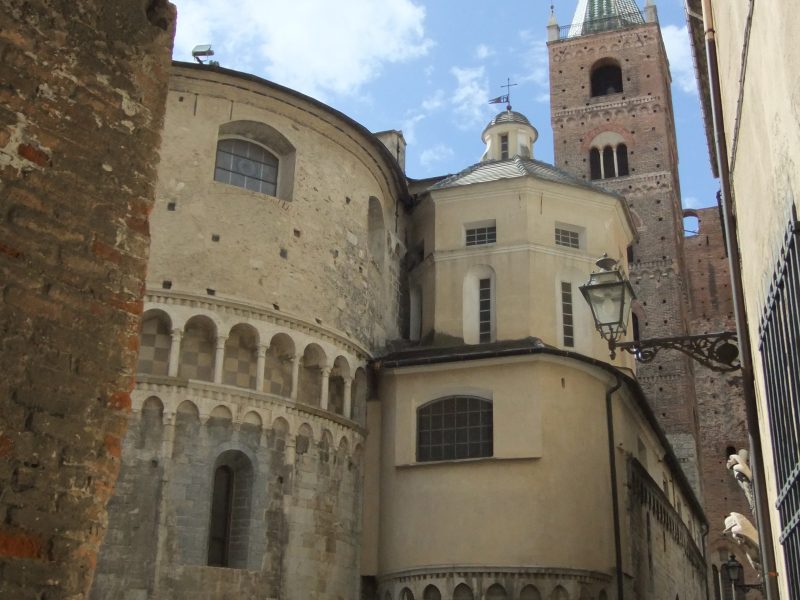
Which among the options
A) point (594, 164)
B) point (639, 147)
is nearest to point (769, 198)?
point (639, 147)

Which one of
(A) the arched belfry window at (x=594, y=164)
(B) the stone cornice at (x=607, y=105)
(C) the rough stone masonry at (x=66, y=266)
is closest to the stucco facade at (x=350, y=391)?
(C) the rough stone masonry at (x=66, y=266)

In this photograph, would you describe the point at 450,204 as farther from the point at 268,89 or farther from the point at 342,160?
the point at 268,89

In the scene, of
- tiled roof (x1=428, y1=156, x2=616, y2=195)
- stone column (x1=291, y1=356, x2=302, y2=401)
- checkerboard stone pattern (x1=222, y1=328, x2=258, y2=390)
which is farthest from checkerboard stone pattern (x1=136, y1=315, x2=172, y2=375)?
tiled roof (x1=428, y1=156, x2=616, y2=195)

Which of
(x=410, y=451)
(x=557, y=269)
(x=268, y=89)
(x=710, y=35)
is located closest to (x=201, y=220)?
(x=268, y=89)

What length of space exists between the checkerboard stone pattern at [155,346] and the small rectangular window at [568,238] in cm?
951

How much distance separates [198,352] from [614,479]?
27.5 ft

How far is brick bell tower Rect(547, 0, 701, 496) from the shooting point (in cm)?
4112

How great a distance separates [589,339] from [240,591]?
30.5ft

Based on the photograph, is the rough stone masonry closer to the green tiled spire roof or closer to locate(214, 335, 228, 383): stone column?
locate(214, 335, 228, 383): stone column

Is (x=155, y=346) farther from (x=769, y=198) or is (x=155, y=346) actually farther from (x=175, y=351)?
(x=769, y=198)

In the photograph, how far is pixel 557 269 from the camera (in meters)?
22.4

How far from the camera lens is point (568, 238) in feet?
76.3

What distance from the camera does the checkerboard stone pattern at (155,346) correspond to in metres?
17.3

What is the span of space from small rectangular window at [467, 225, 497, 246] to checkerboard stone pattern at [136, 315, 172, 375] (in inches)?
314
